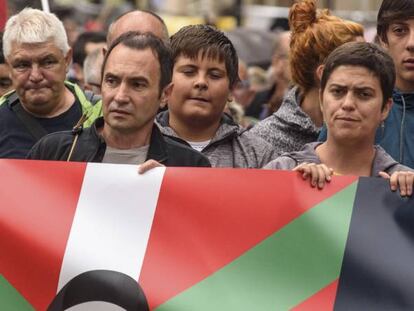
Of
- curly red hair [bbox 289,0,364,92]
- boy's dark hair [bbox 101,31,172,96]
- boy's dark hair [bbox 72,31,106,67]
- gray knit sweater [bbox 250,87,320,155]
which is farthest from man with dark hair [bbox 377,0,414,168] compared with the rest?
boy's dark hair [bbox 72,31,106,67]

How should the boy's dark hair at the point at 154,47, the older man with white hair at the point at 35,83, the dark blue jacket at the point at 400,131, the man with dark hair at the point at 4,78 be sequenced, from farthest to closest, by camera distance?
1. the man with dark hair at the point at 4,78
2. the older man with white hair at the point at 35,83
3. the dark blue jacket at the point at 400,131
4. the boy's dark hair at the point at 154,47

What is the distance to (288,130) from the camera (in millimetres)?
7832

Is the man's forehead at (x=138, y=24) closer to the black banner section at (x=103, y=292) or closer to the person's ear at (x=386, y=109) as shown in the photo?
the person's ear at (x=386, y=109)

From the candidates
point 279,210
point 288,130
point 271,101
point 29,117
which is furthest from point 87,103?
point 271,101

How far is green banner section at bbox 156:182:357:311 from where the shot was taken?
6.25 metres

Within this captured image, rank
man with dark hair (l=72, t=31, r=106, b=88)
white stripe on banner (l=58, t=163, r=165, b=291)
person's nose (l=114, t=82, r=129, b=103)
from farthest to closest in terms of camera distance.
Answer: man with dark hair (l=72, t=31, r=106, b=88), person's nose (l=114, t=82, r=129, b=103), white stripe on banner (l=58, t=163, r=165, b=291)

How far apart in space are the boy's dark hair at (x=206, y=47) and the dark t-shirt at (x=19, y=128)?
884mm

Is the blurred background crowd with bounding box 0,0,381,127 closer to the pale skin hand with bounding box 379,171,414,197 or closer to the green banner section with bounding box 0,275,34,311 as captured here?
the pale skin hand with bounding box 379,171,414,197

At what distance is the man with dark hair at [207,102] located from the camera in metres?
7.29

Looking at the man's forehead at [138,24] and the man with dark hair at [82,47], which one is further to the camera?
the man with dark hair at [82,47]

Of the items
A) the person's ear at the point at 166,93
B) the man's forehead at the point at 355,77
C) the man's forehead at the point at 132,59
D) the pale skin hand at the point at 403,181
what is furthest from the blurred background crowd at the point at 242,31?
the pale skin hand at the point at 403,181

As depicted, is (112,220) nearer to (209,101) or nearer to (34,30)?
(209,101)

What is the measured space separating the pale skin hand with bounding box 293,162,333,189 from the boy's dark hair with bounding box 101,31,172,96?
0.76 metres

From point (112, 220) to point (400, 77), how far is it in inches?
66.3
